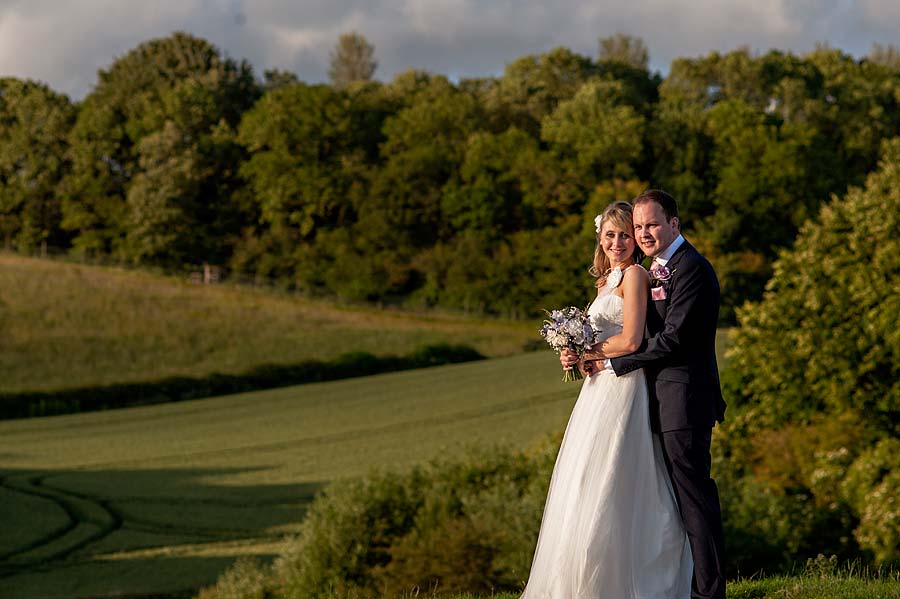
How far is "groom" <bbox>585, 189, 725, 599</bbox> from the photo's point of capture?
734 centimetres

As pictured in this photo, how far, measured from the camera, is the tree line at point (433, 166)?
274 feet

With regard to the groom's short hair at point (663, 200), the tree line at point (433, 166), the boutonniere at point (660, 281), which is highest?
the tree line at point (433, 166)

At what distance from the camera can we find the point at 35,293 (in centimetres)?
7538

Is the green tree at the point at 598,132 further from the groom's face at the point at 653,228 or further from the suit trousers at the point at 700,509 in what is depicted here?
the suit trousers at the point at 700,509

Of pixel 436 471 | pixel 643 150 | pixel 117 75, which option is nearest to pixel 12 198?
pixel 117 75

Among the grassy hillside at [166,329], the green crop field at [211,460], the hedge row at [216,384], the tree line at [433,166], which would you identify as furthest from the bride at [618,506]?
the tree line at [433,166]

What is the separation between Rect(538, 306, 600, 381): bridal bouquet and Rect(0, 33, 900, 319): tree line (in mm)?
70683

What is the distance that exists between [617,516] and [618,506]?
2.6 inches

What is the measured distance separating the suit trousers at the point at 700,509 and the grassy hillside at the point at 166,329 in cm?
5406

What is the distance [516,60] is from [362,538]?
8460 cm

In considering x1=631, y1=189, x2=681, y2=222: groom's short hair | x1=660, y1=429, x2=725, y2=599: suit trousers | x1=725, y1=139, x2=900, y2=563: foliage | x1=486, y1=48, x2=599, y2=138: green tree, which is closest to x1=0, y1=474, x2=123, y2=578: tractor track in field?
x1=725, y1=139, x2=900, y2=563: foliage

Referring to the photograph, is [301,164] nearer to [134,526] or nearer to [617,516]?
[134,526]

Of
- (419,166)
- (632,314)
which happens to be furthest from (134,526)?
(419,166)

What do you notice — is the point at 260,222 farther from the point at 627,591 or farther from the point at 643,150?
the point at 627,591
